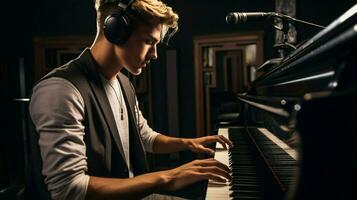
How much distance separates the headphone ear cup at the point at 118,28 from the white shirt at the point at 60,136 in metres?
0.29

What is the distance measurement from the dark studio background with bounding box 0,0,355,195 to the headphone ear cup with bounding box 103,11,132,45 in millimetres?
3963

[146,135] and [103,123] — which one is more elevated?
[103,123]

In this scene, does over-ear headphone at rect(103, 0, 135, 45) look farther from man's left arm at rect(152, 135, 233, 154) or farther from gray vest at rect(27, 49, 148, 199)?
man's left arm at rect(152, 135, 233, 154)

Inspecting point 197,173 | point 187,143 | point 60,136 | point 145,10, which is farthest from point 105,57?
point 197,173

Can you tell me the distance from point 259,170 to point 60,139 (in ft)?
2.51

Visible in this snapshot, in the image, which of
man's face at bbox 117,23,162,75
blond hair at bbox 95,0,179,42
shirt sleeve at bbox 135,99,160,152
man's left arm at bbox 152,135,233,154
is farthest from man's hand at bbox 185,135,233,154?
blond hair at bbox 95,0,179,42

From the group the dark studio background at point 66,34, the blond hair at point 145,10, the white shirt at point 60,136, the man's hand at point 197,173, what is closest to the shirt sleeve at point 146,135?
the blond hair at point 145,10

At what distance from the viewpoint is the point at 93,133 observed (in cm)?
146

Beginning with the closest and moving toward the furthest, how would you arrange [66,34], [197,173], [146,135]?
[197,173], [146,135], [66,34]

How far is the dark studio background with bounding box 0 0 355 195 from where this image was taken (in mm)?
5395

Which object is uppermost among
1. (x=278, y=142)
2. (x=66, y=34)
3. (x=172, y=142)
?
(x=66, y=34)

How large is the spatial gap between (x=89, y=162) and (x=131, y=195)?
328 mm

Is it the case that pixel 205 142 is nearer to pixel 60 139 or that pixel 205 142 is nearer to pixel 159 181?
pixel 159 181

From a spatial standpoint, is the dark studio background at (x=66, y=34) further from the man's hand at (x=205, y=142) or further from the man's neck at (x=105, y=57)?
the man's neck at (x=105, y=57)
